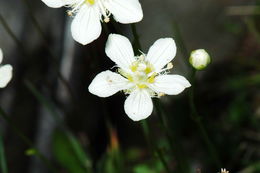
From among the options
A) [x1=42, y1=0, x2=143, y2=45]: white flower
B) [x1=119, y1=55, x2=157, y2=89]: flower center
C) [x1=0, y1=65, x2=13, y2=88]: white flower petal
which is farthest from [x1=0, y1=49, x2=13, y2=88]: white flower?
[x1=119, y1=55, x2=157, y2=89]: flower center

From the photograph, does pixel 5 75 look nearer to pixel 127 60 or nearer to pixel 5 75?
pixel 5 75

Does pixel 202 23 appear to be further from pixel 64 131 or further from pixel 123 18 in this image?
pixel 123 18

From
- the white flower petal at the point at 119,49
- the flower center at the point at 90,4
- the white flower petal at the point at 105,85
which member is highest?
the flower center at the point at 90,4

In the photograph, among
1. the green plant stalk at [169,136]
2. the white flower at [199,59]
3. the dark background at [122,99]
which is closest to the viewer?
the white flower at [199,59]

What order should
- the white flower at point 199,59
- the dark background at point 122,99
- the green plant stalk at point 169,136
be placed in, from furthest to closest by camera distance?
the dark background at point 122,99, the green plant stalk at point 169,136, the white flower at point 199,59

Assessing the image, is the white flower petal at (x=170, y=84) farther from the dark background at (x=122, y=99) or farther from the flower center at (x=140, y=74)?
the dark background at (x=122, y=99)

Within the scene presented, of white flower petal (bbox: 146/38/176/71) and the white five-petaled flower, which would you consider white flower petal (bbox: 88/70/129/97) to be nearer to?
the white five-petaled flower

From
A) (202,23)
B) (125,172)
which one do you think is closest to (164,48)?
(125,172)

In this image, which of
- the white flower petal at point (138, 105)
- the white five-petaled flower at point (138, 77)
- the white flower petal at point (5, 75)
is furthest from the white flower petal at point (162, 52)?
the white flower petal at point (5, 75)
